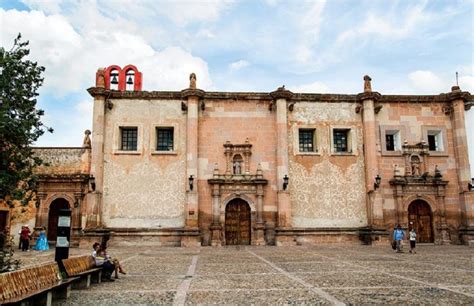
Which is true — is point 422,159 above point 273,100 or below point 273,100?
below

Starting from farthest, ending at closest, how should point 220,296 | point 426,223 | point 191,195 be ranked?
1. point 426,223
2. point 191,195
3. point 220,296

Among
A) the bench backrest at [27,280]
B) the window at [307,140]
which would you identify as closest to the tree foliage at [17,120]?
the bench backrest at [27,280]

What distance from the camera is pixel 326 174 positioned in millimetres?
23453

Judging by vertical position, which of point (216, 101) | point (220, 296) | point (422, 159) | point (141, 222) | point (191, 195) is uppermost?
point (216, 101)

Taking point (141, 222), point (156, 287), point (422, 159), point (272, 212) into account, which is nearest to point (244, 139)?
point (272, 212)

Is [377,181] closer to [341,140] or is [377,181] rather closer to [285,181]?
[341,140]

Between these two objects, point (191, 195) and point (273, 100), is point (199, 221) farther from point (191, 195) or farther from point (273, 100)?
→ point (273, 100)

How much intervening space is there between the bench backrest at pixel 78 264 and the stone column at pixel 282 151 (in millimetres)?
13604

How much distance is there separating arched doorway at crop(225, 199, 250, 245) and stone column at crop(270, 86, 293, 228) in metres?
1.91

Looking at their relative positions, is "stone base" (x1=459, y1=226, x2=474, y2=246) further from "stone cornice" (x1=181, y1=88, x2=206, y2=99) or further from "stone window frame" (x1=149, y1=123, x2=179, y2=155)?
"stone window frame" (x1=149, y1=123, x2=179, y2=155)

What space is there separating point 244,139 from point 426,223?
36.0 feet

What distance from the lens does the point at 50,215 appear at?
23000 millimetres

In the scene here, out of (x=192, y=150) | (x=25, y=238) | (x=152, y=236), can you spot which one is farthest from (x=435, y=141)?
(x=25, y=238)

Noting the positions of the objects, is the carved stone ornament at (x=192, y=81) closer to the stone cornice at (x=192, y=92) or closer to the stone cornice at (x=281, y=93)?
the stone cornice at (x=192, y=92)
